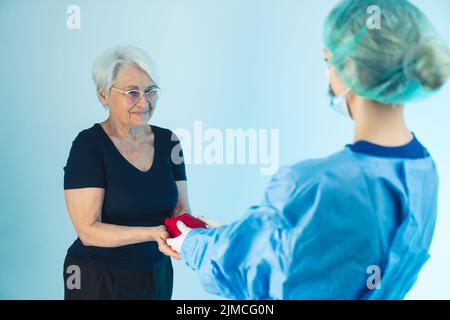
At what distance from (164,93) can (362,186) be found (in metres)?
1.17

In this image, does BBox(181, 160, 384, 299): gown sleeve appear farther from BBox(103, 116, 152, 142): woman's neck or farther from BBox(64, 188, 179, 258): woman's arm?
BBox(103, 116, 152, 142): woman's neck

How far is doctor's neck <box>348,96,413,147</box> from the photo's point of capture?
1.34m

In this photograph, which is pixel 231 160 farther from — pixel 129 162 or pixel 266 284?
pixel 266 284

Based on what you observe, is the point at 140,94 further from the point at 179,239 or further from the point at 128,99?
the point at 179,239

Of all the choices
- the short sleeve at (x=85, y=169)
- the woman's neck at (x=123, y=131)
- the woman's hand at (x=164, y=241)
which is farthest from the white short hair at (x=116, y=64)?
the woman's hand at (x=164, y=241)

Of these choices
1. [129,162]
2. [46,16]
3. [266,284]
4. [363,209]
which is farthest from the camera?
[46,16]

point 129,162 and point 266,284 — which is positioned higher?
point 129,162

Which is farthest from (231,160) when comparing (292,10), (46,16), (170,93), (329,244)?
(329,244)

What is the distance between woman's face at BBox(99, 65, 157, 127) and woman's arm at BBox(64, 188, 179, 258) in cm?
29

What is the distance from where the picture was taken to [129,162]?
201 cm

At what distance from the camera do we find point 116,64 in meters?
2.03

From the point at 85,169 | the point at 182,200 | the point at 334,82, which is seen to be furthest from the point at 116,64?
the point at 334,82

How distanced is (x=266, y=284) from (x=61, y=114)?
1.22 meters

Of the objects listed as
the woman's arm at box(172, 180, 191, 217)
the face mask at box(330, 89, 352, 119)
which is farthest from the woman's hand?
the face mask at box(330, 89, 352, 119)
